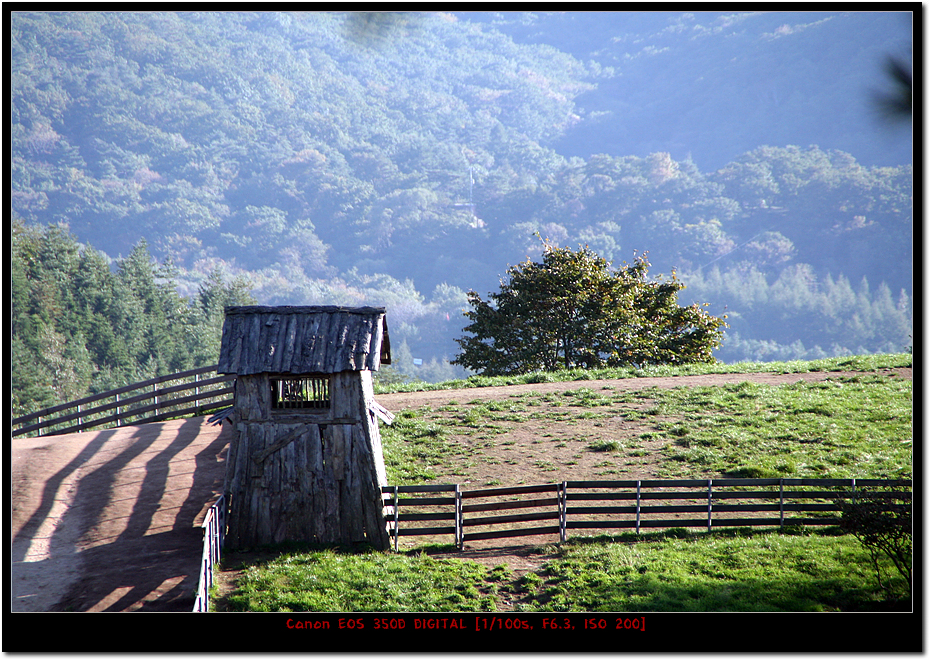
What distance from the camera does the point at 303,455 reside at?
13.2 meters

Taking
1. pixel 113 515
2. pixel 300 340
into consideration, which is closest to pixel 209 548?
pixel 300 340

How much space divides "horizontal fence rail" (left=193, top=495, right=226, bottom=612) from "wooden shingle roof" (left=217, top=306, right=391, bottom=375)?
2.80 meters

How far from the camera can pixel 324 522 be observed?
43.5ft

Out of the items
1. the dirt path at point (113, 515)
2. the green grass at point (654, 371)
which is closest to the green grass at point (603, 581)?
the dirt path at point (113, 515)

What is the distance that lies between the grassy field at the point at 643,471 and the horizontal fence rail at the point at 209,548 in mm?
392

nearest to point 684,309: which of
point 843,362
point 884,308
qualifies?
point 843,362

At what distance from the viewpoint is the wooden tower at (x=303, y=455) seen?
13.2m

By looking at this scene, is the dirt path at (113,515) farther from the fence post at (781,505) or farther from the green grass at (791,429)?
the green grass at (791,429)

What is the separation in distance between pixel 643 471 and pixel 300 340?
10.0 metres

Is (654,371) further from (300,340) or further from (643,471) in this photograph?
(300,340)

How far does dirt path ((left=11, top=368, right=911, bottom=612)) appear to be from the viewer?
11.2m

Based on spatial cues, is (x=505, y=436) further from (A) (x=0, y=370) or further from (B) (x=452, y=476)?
(A) (x=0, y=370)

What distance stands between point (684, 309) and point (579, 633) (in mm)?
29318

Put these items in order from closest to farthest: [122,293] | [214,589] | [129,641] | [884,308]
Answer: [129,641] → [214,589] → [122,293] → [884,308]
